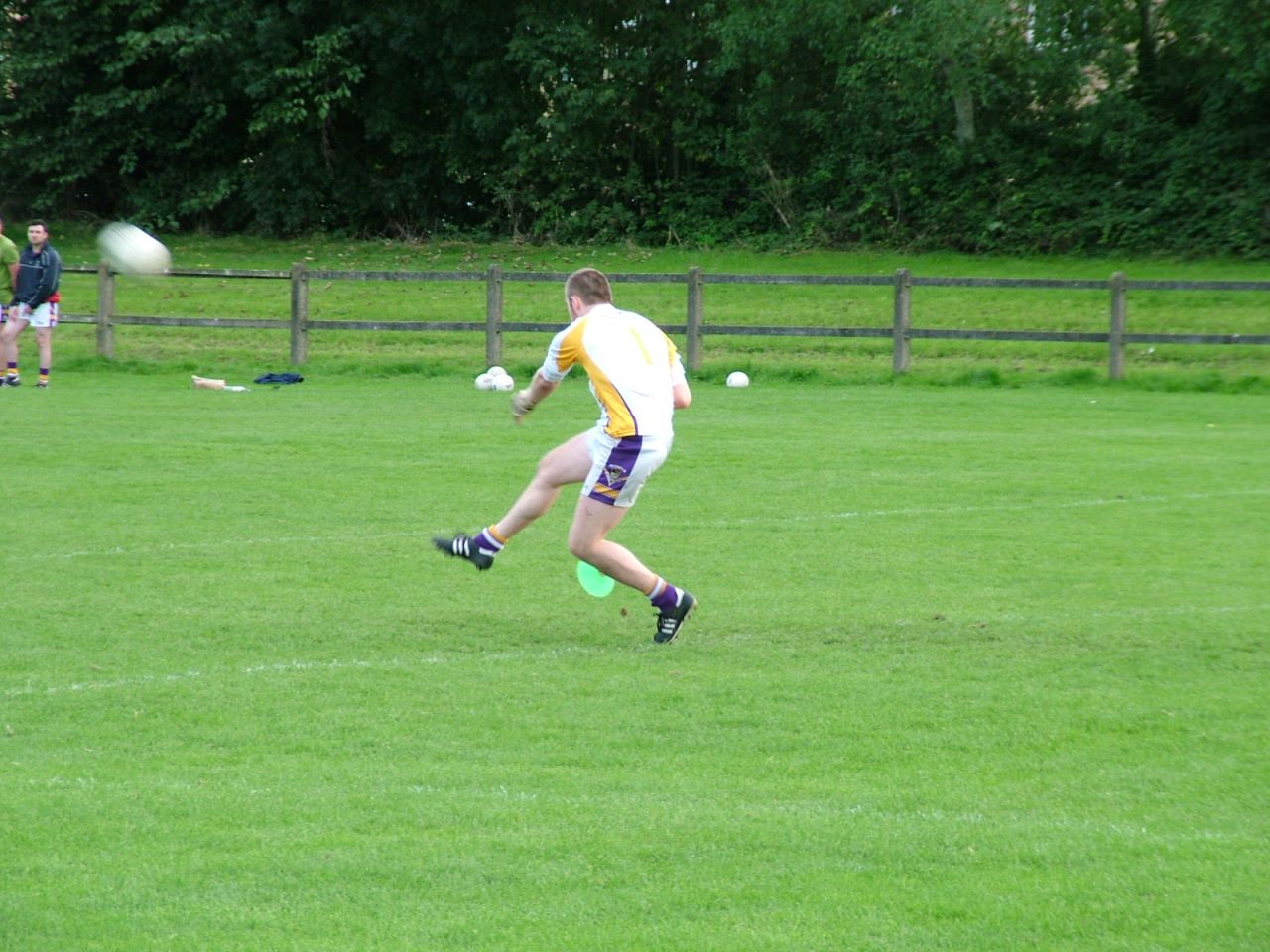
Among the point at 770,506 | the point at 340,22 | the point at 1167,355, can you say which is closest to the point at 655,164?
the point at 340,22

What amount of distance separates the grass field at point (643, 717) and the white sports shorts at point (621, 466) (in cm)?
73

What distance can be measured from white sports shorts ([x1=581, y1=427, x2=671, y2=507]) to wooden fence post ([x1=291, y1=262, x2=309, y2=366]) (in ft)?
53.6

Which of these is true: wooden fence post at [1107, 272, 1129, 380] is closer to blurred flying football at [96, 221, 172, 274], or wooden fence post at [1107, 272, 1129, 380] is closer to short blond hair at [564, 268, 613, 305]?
blurred flying football at [96, 221, 172, 274]

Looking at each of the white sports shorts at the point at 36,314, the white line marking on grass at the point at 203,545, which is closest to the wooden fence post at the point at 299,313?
the white sports shorts at the point at 36,314

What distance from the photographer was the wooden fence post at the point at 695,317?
2266 centimetres

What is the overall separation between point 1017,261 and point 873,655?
27.2m

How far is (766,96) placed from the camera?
128 feet

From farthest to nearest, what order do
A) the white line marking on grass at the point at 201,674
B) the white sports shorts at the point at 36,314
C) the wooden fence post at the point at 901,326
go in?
1. the wooden fence post at the point at 901,326
2. the white sports shorts at the point at 36,314
3. the white line marking on grass at the point at 201,674

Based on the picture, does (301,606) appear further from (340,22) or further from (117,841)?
(340,22)

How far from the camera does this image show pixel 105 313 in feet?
77.9

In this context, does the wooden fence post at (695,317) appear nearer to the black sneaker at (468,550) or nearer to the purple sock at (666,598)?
the black sneaker at (468,550)

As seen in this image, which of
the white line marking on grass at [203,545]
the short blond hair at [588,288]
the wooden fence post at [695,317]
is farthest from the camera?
the wooden fence post at [695,317]

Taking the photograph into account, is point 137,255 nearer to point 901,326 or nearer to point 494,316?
point 494,316

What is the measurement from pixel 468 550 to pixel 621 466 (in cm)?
120
